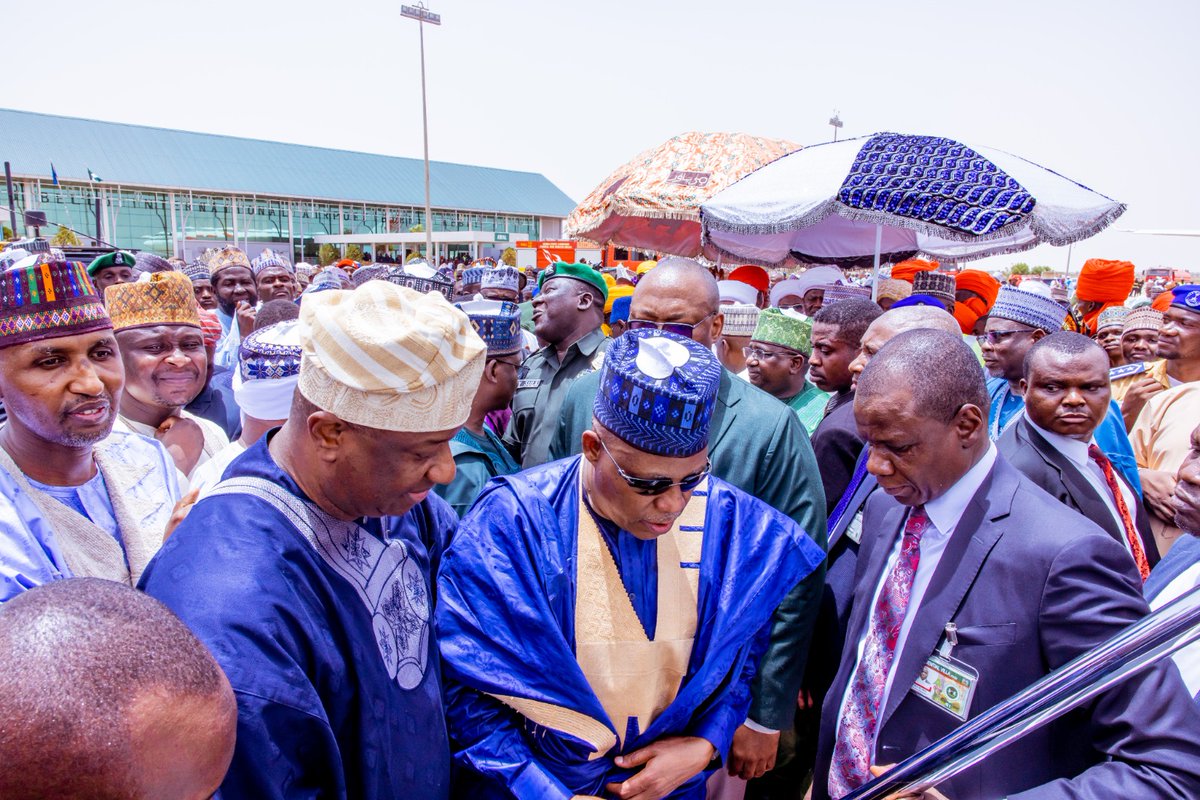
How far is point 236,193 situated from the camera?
169 feet

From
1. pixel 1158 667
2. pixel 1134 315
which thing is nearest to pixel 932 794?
pixel 1158 667

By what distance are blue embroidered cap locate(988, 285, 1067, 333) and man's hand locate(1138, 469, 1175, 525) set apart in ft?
3.61

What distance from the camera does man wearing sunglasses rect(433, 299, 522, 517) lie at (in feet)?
9.32

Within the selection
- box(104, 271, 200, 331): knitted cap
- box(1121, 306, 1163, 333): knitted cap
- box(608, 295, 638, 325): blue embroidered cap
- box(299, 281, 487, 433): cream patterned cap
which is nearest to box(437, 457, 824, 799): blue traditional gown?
box(299, 281, 487, 433): cream patterned cap

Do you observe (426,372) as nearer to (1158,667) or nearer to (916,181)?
(1158,667)

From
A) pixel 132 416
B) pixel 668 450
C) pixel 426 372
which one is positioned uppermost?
pixel 426 372

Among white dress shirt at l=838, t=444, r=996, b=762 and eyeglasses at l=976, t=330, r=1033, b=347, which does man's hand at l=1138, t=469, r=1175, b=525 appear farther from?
white dress shirt at l=838, t=444, r=996, b=762

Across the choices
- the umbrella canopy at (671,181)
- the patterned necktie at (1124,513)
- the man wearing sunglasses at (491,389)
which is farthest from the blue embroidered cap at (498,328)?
the umbrella canopy at (671,181)

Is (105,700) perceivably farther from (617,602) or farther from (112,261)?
(112,261)

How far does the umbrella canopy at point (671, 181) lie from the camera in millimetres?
7914

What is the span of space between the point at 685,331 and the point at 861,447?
0.92 m

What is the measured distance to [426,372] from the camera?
4.91 ft

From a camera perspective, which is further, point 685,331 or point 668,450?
point 685,331

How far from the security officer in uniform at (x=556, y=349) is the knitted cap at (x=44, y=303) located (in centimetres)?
216
